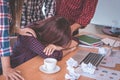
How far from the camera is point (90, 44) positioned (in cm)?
147

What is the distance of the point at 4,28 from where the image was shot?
1053 mm

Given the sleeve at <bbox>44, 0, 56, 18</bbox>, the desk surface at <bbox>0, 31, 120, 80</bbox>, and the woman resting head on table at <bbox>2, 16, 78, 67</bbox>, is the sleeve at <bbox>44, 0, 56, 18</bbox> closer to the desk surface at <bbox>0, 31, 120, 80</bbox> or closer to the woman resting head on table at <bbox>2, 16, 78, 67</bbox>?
the woman resting head on table at <bbox>2, 16, 78, 67</bbox>

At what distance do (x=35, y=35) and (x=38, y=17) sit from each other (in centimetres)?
24

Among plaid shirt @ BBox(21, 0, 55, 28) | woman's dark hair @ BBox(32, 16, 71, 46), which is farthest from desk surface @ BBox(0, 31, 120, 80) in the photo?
plaid shirt @ BBox(21, 0, 55, 28)

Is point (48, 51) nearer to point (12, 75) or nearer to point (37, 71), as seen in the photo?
point (37, 71)

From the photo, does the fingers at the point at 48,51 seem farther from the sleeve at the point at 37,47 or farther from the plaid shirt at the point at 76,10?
the plaid shirt at the point at 76,10

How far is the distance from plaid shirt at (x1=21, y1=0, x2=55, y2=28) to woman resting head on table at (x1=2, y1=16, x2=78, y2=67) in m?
A: 0.08

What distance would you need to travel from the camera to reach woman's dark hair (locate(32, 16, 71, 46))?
1.28 metres

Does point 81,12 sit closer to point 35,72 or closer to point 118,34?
point 118,34

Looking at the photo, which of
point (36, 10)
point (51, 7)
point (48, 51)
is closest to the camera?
point (48, 51)

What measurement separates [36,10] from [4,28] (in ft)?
1.46

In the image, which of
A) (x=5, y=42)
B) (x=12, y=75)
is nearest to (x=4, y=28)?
(x=5, y=42)

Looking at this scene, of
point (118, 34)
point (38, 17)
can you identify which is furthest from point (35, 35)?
point (118, 34)

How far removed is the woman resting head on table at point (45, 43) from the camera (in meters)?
1.24
